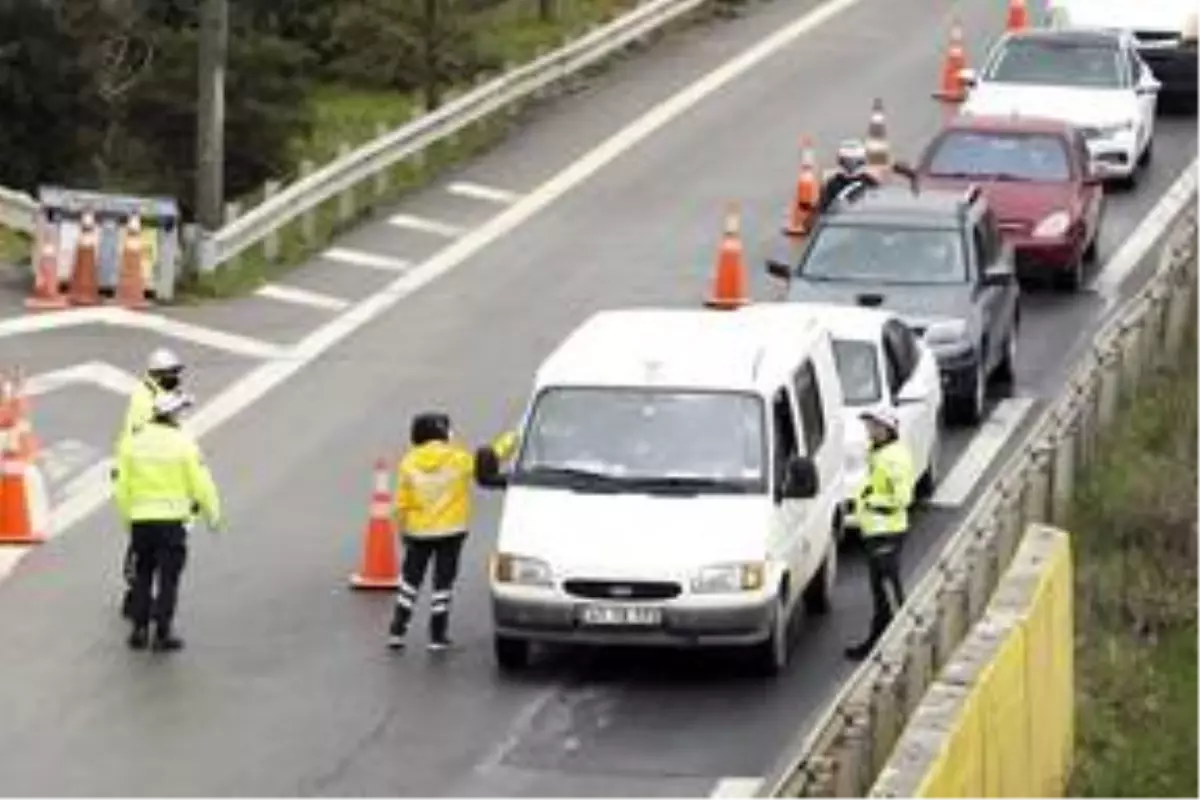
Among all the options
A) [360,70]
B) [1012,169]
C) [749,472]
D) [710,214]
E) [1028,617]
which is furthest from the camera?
[360,70]

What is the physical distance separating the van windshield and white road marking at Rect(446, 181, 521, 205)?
14.9 metres

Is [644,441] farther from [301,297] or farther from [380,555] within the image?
[301,297]

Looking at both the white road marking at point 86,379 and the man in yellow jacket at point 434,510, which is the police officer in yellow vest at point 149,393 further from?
the white road marking at point 86,379

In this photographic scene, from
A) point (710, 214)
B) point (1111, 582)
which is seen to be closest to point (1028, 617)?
point (1111, 582)

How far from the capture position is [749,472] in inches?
717

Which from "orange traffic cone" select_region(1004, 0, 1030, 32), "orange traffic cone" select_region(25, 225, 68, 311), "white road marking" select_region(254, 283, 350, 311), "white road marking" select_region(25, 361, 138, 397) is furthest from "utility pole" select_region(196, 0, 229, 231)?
"orange traffic cone" select_region(1004, 0, 1030, 32)

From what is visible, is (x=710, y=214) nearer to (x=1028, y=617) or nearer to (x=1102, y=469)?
(x=1102, y=469)

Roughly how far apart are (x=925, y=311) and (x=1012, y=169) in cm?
553

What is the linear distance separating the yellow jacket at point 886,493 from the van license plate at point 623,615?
171 cm

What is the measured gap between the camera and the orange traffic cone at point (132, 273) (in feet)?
95.1

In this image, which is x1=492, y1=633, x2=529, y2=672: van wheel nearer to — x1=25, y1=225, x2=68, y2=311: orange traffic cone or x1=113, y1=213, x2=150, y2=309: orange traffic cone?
x1=113, y1=213, x2=150, y2=309: orange traffic cone

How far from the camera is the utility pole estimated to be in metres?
30.5

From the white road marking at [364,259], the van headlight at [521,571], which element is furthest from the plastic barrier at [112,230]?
the van headlight at [521,571]

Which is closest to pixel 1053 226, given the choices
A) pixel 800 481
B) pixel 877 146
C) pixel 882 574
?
pixel 877 146
